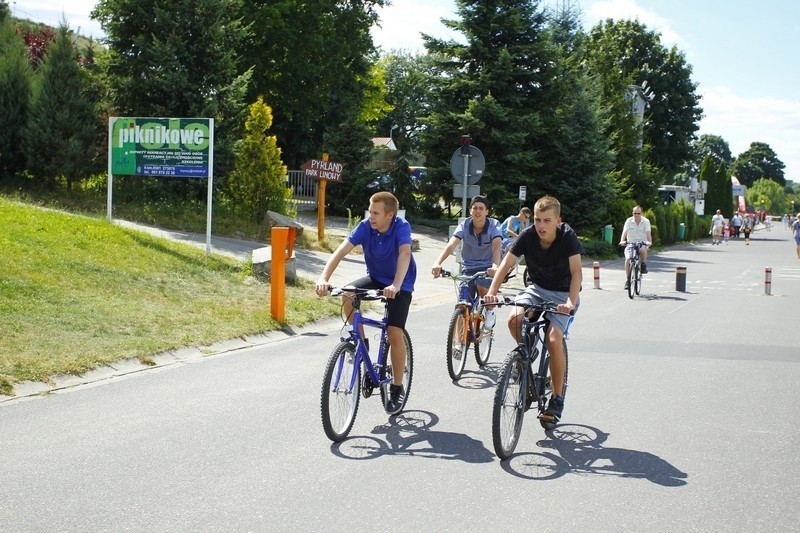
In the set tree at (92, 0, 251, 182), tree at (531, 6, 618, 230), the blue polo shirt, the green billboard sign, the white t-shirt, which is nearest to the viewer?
the blue polo shirt

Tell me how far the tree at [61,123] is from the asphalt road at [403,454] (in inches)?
572

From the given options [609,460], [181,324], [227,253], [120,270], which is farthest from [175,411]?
[227,253]

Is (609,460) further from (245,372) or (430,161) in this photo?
(430,161)

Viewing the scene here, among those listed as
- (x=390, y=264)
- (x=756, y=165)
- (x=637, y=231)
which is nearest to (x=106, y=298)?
(x=390, y=264)

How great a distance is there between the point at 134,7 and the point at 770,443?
2167 centimetres

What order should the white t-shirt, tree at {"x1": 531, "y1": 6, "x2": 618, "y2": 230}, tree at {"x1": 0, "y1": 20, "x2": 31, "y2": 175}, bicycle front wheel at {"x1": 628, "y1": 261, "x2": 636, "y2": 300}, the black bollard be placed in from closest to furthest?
1. bicycle front wheel at {"x1": 628, "y1": 261, "x2": 636, "y2": 300}
2. the white t-shirt
3. the black bollard
4. tree at {"x1": 0, "y1": 20, "x2": 31, "y2": 175}
5. tree at {"x1": 531, "y1": 6, "x2": 618, "y2": 230}

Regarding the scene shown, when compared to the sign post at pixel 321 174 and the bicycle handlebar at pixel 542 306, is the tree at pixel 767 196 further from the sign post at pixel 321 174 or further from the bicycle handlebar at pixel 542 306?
the bicycle handlebar at pixel 542 306

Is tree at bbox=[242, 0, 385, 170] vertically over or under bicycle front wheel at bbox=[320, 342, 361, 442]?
over

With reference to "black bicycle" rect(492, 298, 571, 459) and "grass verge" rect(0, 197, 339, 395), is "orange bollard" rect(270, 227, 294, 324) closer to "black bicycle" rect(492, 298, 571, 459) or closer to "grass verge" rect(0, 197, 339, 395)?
"grass verge" rect(0, 197, 339, 395)

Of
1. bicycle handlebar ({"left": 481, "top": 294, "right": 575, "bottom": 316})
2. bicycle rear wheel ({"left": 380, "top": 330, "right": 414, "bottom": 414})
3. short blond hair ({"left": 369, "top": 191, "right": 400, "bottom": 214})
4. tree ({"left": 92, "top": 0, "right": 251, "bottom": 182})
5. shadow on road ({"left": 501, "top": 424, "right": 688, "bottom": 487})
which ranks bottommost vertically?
shadow on road ({"left": 501, "top": 424, "right": 688, "bottom": 487})

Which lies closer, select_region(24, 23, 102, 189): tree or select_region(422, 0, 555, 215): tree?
select_region(24, 23, 102, 189): tree

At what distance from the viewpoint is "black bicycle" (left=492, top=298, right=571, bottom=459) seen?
19.7 ft

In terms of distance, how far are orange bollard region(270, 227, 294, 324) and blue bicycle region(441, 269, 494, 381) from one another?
3.06m

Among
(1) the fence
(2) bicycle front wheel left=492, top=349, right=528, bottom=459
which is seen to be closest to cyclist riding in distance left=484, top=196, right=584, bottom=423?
(2) bicycle front wheel left=492, top=349, right=528, bottom=459
